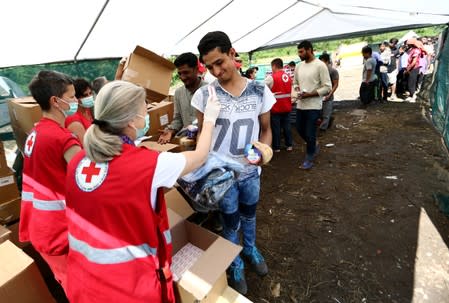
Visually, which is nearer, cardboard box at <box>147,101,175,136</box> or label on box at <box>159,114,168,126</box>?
cardboard box at <box>147,101,175,136</box>

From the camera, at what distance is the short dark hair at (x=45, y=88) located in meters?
1.60

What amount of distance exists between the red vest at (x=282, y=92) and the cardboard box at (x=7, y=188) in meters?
3.94

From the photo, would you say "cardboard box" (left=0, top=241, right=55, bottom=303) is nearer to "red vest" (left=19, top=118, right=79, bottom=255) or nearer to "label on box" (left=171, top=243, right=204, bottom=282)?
"red vest" (left=19, top=118, right=79, bottom=255)

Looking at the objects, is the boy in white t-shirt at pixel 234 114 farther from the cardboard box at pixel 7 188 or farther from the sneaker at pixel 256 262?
the cardboard box at pixel 7 188

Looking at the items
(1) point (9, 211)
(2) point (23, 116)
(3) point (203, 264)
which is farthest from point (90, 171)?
(2) point (23, 116)

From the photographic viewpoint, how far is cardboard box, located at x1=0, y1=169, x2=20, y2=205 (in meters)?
2.37

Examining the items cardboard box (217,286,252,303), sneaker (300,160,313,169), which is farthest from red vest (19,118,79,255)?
sneaker (300,160,313,169)

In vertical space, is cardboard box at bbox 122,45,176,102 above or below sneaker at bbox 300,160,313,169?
above

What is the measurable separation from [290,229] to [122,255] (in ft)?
7.08

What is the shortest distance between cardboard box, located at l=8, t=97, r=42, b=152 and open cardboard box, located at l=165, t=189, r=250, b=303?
67.6 inches

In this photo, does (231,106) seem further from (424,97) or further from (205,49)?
(424,97)

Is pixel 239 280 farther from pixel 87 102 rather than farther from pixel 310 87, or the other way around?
pixel 310 87

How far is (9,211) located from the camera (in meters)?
2.36

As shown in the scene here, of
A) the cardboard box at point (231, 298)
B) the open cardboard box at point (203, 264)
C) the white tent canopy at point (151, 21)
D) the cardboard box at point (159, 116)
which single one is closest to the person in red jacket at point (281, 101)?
the white tent canopy at point (151, 21)
